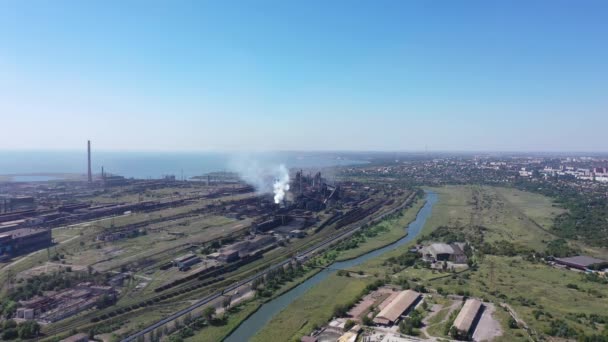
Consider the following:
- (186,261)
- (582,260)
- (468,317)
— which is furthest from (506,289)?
(186,261)

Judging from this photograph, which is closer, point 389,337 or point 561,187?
point 389,337

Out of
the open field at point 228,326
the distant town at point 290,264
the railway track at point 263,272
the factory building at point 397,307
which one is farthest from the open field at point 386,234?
the open field at point 228,326

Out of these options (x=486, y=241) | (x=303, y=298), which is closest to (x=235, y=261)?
(x=303, y=298)

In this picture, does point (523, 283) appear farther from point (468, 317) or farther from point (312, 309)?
point (312, 309)

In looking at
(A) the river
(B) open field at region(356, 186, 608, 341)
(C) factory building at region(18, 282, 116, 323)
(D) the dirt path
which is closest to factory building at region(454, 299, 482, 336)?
(D) the dirt path

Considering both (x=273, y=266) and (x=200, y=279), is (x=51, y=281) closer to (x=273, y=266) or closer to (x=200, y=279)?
(x=200, y=279)

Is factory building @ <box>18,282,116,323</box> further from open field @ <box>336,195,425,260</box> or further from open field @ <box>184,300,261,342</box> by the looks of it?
open field @ <box>336,195,425,260</box>
